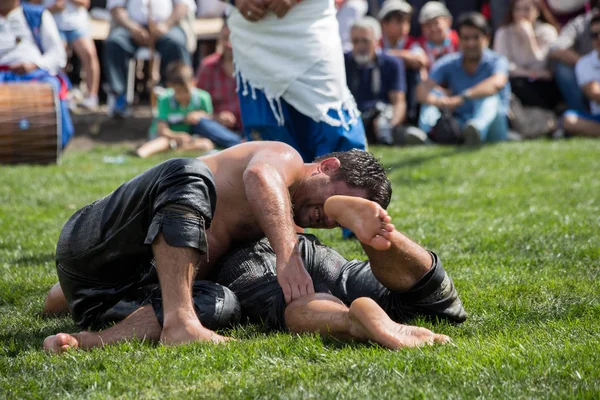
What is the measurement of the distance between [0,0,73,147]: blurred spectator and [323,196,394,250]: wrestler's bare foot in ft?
21.3

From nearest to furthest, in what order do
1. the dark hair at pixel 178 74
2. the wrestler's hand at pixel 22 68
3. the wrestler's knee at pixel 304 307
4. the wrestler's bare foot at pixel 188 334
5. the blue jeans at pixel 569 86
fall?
the wrestler's bare foot at pixel 188 334, the wrestler's knee at pixel 304 307, the wrestler's hand at pixel 22 68, the dark hair at pixel 178 74, the blue jeans at pixel 569 86

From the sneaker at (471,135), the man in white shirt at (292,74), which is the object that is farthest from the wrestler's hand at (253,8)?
the sneaker at (471,135)

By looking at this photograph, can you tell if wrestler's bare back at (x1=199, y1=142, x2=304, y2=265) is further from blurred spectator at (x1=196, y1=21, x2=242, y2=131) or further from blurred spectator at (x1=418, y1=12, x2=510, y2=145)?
blurred spectator at (x1=196, y1=21, x2=242, y2=131)

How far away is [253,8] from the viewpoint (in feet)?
15.9

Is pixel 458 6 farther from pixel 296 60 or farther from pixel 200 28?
pixel 296 60

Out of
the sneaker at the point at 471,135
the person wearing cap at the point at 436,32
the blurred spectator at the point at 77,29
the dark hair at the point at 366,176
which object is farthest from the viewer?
the blurred spectator at the point at 77,29

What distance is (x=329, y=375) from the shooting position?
274cm

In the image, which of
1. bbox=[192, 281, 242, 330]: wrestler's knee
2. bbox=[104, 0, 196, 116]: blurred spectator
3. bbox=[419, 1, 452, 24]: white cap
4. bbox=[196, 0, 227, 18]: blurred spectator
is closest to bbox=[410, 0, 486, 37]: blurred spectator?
bbox=[419, 1, 452, 24]: white cap

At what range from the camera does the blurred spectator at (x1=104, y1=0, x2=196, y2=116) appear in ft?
37.4

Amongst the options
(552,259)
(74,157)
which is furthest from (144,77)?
(552,259)

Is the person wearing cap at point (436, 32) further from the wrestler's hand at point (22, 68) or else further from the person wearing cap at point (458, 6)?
the wrestler's hand at point (22, 68)

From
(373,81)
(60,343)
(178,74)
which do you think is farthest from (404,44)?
(60,343)

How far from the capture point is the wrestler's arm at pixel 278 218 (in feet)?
10.8

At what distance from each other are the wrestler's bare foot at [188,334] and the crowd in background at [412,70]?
653 centimetres
